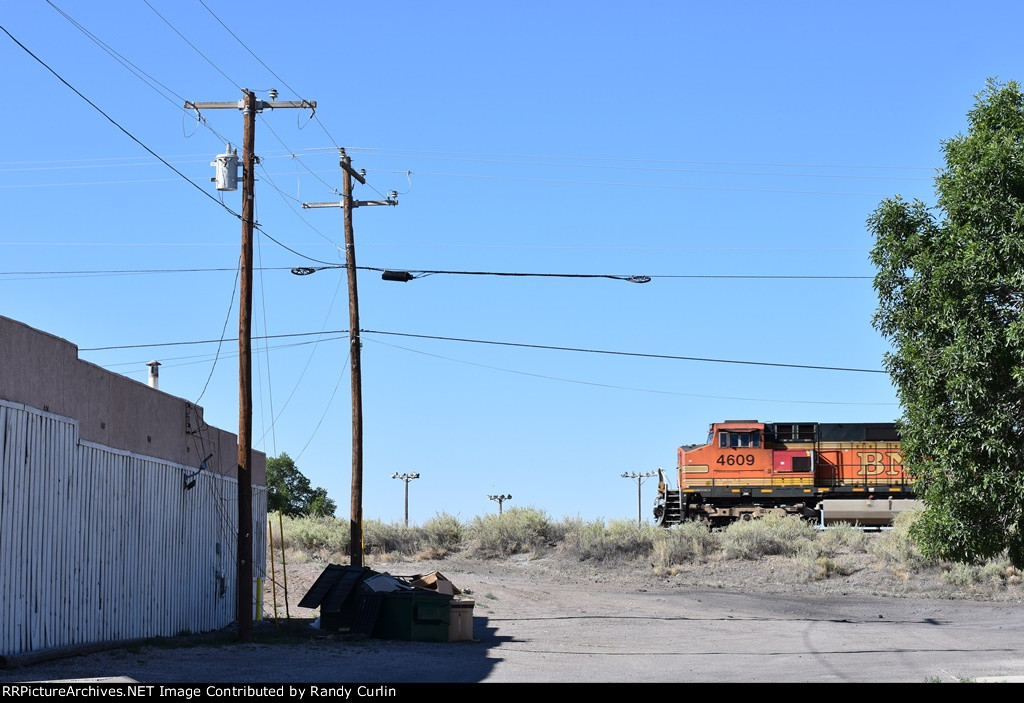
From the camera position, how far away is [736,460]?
142 feet

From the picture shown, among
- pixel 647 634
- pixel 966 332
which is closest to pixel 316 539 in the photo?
pixel 647 634

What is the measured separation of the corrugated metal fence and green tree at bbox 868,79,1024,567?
42.0ft

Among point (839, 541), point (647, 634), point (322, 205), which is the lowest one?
point (647, 634)

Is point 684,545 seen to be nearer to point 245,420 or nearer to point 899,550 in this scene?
point 899,550

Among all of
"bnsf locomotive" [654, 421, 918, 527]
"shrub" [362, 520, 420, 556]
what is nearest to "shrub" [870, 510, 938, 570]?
"bnsf locomotive" [654, 421, 918, 527]

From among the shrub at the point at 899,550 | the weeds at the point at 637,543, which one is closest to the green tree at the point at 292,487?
the weeds at the point at 637,543

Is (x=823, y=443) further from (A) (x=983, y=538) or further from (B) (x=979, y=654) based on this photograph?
(A) (x=983, y=538)

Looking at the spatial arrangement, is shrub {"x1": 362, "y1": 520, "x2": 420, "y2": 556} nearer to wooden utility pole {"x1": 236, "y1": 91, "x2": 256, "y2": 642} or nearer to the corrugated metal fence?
the corrugated metal fence

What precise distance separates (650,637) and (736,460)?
20.2m

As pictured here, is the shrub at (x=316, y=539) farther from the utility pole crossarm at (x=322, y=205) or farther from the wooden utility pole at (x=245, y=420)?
the wooden utility pole at (x=245, y=420)

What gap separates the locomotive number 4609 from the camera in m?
43.2

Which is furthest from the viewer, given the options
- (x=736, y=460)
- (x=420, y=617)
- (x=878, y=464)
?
(x=736, y=460)

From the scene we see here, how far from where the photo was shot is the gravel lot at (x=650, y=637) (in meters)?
16.8

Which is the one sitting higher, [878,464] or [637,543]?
[878,464]
